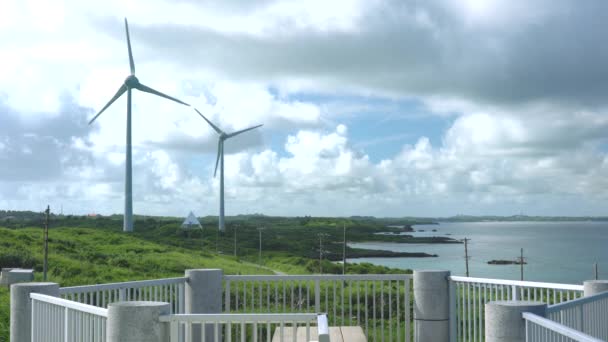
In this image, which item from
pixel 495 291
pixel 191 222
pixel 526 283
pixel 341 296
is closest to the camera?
pixel 526 283

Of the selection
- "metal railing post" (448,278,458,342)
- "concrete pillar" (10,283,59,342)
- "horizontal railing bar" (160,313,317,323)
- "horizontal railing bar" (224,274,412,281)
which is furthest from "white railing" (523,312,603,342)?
"concrete pillar" (10,283,59,342)

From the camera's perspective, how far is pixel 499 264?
297ft

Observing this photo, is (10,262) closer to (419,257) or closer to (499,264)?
(499,264)

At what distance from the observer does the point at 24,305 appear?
6887 mm

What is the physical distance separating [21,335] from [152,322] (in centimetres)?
276

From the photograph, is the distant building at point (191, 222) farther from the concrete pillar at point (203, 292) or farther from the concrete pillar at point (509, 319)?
the concrete pillar at point (509, 319)

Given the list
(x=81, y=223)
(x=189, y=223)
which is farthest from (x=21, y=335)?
(x=81, y=223)

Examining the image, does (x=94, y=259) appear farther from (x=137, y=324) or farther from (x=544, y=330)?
(x=544, y=330)

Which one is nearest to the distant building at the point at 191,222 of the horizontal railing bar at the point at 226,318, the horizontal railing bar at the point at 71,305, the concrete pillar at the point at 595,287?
the horizontal railing bar at the point at 71,305

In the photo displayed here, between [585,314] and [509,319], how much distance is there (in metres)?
1.35

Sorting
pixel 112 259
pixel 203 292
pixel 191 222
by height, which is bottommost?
pixel 112 259

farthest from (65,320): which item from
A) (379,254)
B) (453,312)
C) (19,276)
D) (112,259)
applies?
(379,254)

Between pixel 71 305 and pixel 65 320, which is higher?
pixel 71 305

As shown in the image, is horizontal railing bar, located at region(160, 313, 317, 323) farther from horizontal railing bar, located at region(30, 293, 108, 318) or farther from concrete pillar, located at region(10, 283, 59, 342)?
concrete pillar, located at region(10, 283, 59, 342)
